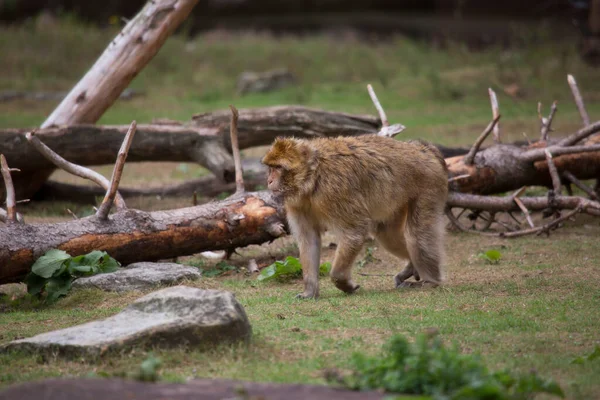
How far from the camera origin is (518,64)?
18922 mm

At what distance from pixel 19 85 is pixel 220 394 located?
16810 mm

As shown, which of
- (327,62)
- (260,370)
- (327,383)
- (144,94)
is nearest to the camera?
(327,383)

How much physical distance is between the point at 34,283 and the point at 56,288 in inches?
8.5

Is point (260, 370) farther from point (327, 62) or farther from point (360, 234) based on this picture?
point (327, 62)

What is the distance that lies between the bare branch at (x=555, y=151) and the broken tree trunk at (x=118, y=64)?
5293mm

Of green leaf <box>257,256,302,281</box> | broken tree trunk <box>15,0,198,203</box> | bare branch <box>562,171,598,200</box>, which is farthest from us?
broken tree trunk <box>15,0,198,203</box>

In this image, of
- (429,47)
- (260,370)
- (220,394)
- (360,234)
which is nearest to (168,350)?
(260,370)

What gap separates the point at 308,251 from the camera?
7035 mm

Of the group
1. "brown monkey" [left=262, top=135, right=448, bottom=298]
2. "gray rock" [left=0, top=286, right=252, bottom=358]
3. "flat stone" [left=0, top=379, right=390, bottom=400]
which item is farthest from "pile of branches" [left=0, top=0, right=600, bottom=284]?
"flat stone" [left=0, top=379, right=390, bottom=400]

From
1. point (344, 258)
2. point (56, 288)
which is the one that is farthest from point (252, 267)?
point (56, 288)

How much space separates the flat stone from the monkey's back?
297cm

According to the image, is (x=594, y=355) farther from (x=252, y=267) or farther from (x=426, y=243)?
(x=252, y=267)

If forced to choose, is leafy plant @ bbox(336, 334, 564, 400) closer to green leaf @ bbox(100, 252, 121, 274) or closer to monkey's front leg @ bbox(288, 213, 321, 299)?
monkey's front leg @ bbox(288, 213, 321, 299)

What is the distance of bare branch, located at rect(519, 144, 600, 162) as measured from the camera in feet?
30.6
